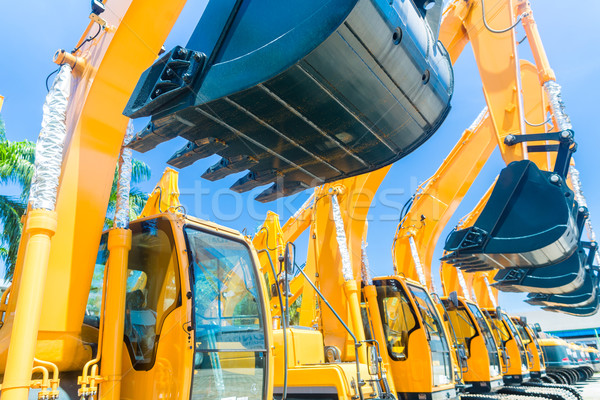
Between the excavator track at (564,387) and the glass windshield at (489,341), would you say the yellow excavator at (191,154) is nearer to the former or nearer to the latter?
the glass windshield at (489,341)

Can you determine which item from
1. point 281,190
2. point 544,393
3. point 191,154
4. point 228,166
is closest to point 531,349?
point 544,393

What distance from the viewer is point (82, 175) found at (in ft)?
10.6

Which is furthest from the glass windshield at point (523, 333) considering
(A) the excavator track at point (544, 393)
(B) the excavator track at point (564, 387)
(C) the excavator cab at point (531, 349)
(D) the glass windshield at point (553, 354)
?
(D) the glass windshield at point (553, 354)

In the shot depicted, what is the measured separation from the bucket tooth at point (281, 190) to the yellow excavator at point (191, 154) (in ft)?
0.05

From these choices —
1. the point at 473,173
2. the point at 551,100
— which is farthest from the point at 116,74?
the point at 473,173

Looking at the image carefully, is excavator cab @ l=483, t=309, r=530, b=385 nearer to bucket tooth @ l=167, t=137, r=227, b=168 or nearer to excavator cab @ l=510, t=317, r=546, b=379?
excavator cab @ l=510, t=317, r=546, b=379

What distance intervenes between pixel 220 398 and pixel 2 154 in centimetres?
1202

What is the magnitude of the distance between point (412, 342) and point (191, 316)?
4634 mm

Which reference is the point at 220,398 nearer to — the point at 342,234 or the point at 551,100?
the point at 342,234

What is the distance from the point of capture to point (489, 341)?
10.6 meters

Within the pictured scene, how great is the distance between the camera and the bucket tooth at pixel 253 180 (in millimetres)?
3249

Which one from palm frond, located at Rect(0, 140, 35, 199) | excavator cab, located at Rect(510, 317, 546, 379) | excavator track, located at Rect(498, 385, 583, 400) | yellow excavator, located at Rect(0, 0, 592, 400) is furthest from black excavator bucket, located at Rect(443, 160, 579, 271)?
palm frond, located at Rect(0, 140, 35, 199)

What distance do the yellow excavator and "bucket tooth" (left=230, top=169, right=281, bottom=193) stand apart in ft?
0.06

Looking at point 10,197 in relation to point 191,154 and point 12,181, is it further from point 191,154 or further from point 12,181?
point 191,154
